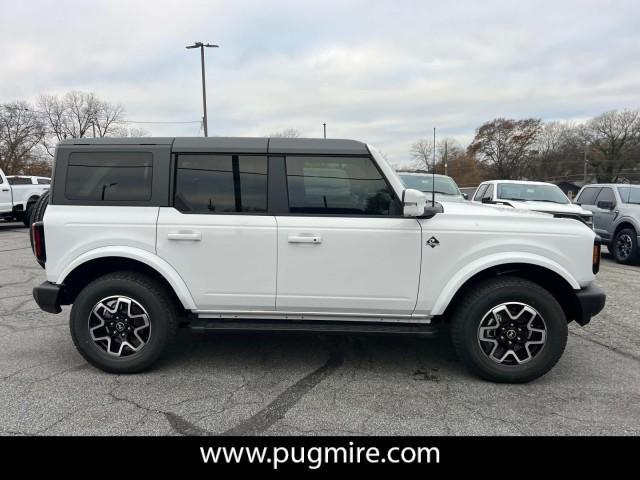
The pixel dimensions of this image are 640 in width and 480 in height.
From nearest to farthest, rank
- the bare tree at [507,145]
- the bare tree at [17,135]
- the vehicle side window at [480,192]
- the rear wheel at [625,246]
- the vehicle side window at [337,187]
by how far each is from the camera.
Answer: the vehicle side window at [337,187]
the rear wheel at [625,246]
the vehicle side window at [480,192]
the bare tree at [17,135]
the bare tree at [507,145]

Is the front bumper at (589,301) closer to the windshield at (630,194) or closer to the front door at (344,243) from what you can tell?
the front door at (344,243)

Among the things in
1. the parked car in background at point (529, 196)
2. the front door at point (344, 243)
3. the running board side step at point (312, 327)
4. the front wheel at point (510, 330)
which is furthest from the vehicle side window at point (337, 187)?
the parked car in background at point (529, 196)

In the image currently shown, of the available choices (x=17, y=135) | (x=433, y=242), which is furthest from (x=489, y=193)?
(x=17, y=135)

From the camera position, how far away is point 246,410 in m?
2.97

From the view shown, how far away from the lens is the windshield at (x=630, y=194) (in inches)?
378

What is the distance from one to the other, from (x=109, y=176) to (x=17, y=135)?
48.3 m

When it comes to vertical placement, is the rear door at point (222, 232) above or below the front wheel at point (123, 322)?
above

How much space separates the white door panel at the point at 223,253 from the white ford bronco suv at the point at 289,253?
0.4 inches

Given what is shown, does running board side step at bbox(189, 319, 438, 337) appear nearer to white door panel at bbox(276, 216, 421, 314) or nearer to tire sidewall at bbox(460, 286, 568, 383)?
white door panel at bbox(276, 216, 421, 314)

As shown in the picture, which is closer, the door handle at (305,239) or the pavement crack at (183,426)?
the pavement crack at (183,426)

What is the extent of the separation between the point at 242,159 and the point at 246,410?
6.30 ft

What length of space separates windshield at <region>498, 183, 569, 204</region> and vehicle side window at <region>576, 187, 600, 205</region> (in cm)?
156
